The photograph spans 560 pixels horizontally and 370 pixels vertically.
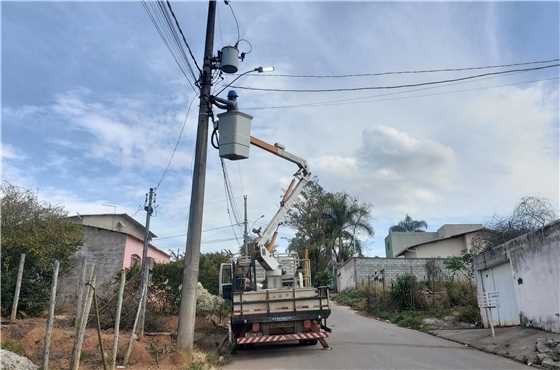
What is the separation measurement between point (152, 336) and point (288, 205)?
18.2ft

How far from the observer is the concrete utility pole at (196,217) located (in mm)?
9750

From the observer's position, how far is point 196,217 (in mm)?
10500

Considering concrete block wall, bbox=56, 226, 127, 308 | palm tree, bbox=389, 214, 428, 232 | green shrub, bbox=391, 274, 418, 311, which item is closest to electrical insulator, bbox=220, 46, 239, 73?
green shrub, bbox=391, 274, 418, 311

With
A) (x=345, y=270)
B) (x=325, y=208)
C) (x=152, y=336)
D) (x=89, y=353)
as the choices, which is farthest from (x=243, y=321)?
(x=325, y=208)

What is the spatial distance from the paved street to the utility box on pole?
16.1 feet

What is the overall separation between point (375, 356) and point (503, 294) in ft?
21.0

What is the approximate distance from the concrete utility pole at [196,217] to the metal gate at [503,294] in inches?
385

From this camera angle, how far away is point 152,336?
1206 centimetres

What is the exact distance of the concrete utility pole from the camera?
32.0ft

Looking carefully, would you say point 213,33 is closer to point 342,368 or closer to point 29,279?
point 342,368

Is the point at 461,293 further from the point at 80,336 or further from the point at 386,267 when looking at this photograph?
the point at 80,336

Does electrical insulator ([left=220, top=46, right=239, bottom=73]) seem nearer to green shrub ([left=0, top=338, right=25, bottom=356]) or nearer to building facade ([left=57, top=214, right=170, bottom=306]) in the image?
green shrub ([left=0, top=338, right=25, bottom=356])

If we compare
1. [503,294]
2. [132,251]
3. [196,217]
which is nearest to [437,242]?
[503,294]

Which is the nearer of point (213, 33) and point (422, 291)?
point (213, 33)
